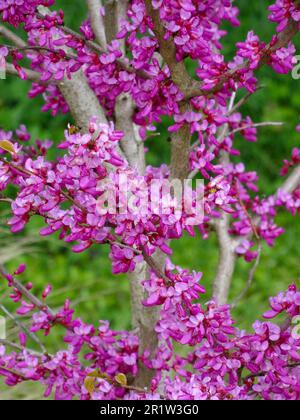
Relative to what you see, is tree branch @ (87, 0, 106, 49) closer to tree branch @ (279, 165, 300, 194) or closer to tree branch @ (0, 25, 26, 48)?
tree branch @ (0, 25, 26, 48)

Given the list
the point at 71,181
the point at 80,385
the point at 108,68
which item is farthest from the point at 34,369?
the point at 108,68

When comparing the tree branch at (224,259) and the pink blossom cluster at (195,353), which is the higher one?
the tree branch at (224,259)

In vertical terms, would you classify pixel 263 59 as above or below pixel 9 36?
below

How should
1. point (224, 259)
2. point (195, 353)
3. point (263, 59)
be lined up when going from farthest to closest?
point (224, 259) < point (195, 353) < point (263, 59)

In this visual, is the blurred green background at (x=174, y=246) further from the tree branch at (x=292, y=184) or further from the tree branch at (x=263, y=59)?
the tree branch at (x=263, y=59)

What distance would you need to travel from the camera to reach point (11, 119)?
160 inches

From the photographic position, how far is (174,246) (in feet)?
12.6

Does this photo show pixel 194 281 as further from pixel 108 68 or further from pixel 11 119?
pixel 11 119

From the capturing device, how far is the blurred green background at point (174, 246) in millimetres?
3471

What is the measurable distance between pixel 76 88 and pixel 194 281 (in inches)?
23.3

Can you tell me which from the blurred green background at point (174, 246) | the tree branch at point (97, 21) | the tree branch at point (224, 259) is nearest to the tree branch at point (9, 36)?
the tree branch at point (97, 21)

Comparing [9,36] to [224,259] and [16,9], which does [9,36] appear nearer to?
[16,9]

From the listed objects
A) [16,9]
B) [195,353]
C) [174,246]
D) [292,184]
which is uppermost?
[174,246]

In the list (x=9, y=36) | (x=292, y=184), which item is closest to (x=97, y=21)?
(x=9, y=36)
